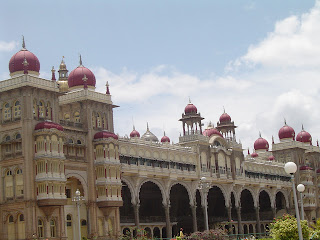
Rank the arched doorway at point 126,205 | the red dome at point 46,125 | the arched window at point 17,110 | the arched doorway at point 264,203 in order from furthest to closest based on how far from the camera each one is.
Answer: the arched doorway at point 264,203
the arched doorway at point 126,205
the arched window at point 17,110
the red dome at point 46,125

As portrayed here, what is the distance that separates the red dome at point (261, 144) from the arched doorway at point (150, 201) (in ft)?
136

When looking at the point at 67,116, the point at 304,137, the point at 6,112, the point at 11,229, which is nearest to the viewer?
the point at 11,229

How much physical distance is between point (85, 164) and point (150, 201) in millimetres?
24055

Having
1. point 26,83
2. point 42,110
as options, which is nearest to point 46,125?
point 42,110

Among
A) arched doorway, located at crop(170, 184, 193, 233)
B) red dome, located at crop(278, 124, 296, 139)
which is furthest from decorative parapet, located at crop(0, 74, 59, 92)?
red dome, located at crop(278, 124, 296, 139)

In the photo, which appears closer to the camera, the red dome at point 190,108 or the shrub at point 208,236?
the shrub at point 208,236

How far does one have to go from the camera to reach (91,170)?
6188 centimetres

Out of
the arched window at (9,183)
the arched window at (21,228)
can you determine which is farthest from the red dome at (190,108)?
the arched window at (21,228)

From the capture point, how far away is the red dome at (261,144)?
11906cm

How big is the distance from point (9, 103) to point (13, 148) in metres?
4.83

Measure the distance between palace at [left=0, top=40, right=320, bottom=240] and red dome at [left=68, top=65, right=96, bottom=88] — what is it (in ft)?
0.39

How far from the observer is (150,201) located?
83688mm

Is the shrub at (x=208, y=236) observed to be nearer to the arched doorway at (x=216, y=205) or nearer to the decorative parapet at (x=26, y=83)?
the decorative parapet at (x=26, y=83)

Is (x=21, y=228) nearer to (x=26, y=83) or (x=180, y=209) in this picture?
(x=26, y=83)
